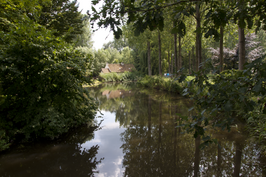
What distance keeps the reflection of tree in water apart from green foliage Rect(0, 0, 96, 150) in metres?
0.48

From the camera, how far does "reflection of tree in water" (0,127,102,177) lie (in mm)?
3711

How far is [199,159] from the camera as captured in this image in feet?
13.4

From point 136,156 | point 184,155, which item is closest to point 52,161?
point 136,156

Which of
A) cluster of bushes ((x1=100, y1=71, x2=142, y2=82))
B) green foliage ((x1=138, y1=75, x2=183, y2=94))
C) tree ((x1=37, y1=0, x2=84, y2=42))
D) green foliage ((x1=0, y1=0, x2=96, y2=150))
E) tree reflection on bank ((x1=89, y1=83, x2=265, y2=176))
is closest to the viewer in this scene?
tree reflection on bank ((x1=89, y1=83, x2=265, y2=176))

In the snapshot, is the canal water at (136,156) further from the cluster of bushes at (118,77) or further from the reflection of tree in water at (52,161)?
the cluster of bushes at (118,77)

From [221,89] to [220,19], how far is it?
1257mm

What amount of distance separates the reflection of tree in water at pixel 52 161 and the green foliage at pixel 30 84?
0.48 metres

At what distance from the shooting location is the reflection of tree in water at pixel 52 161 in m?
3.71

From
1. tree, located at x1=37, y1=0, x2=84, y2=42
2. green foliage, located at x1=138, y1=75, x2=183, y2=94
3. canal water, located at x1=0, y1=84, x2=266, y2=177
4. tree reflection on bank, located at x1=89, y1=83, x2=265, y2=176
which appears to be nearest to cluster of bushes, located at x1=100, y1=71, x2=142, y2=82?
green foliage, located at x1=138, y1=75, x2=183, y2=94

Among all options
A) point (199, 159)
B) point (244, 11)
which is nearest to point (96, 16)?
point (244, 11)

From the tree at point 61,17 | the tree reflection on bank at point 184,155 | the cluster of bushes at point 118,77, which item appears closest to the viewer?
the tree reflection on bank at point 184,155

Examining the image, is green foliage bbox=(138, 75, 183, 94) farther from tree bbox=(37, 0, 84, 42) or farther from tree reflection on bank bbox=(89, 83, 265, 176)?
tree bbox=(37, 0, 84, 42)

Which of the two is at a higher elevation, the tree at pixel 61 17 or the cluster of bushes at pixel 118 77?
the tree at pixel 61 17

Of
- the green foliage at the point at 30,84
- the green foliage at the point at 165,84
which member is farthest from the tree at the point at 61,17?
the green foliage at the point at 165,84
